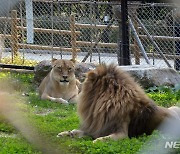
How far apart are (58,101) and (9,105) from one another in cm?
605

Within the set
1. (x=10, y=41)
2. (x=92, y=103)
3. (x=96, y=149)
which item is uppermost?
(x=10, y=41)

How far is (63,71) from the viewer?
7652 millimetres

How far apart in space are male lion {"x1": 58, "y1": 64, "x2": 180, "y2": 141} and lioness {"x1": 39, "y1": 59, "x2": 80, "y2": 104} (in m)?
2.75

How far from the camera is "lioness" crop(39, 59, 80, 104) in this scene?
25.1ft

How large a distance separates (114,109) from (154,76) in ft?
11.7

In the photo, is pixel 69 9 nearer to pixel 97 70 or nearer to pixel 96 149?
pixel 97 70

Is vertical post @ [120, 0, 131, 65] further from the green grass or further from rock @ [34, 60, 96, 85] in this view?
the green grass

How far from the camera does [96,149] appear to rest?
427cm

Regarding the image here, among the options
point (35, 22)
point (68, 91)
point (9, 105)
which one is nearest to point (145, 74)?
point (68, 91)

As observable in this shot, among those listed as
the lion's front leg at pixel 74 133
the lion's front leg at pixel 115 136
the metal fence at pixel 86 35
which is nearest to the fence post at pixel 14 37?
the metal fence at pixel 86 35

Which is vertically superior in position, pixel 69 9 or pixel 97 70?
pixel 69 9

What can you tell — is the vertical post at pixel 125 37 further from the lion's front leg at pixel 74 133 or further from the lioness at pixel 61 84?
the lion's front leg at pixel 74 133

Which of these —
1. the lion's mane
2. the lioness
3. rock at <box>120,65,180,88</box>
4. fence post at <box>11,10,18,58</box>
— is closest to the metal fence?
fence post at <box>11,10,18,58</box>

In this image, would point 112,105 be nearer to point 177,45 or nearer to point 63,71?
point 63,71
